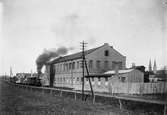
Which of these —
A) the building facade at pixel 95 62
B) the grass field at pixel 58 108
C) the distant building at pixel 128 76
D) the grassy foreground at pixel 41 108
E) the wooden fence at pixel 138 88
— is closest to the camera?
the grassy foreground at pixel 41 108

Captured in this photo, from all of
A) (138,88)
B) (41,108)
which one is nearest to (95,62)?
(138,88)

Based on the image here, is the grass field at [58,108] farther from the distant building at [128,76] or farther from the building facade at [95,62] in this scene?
the building facade at [95,62]

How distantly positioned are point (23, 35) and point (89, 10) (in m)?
1.48

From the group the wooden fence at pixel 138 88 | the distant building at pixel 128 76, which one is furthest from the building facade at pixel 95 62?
the wooden fence at pixel 138 88

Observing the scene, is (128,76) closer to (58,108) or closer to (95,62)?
(95,62)

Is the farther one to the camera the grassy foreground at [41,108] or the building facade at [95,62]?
the building facade at [95,62]

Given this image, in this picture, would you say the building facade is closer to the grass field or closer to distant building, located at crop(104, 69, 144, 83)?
distant building, located at crop(104, 69, 144, 83)

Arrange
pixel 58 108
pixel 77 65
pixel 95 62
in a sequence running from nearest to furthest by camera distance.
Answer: pixel 58 108 → pixel 95 62 → pixel 77 65

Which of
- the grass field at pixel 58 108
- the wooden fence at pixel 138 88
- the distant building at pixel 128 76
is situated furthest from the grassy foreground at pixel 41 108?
the distant building at pixel 128 76

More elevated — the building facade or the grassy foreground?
the building facade

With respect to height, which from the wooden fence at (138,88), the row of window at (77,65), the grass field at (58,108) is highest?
the row of window at (77,65)

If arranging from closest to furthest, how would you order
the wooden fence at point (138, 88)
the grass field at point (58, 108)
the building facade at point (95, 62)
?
the grass field at point (58, 108) < the wooden fence at point (138, 88) < the building facade at point (95, 62)

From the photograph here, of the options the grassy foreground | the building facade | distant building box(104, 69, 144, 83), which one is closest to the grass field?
the grassy foreground

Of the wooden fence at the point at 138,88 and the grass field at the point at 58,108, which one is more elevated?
the grass field at the point at 58,108
